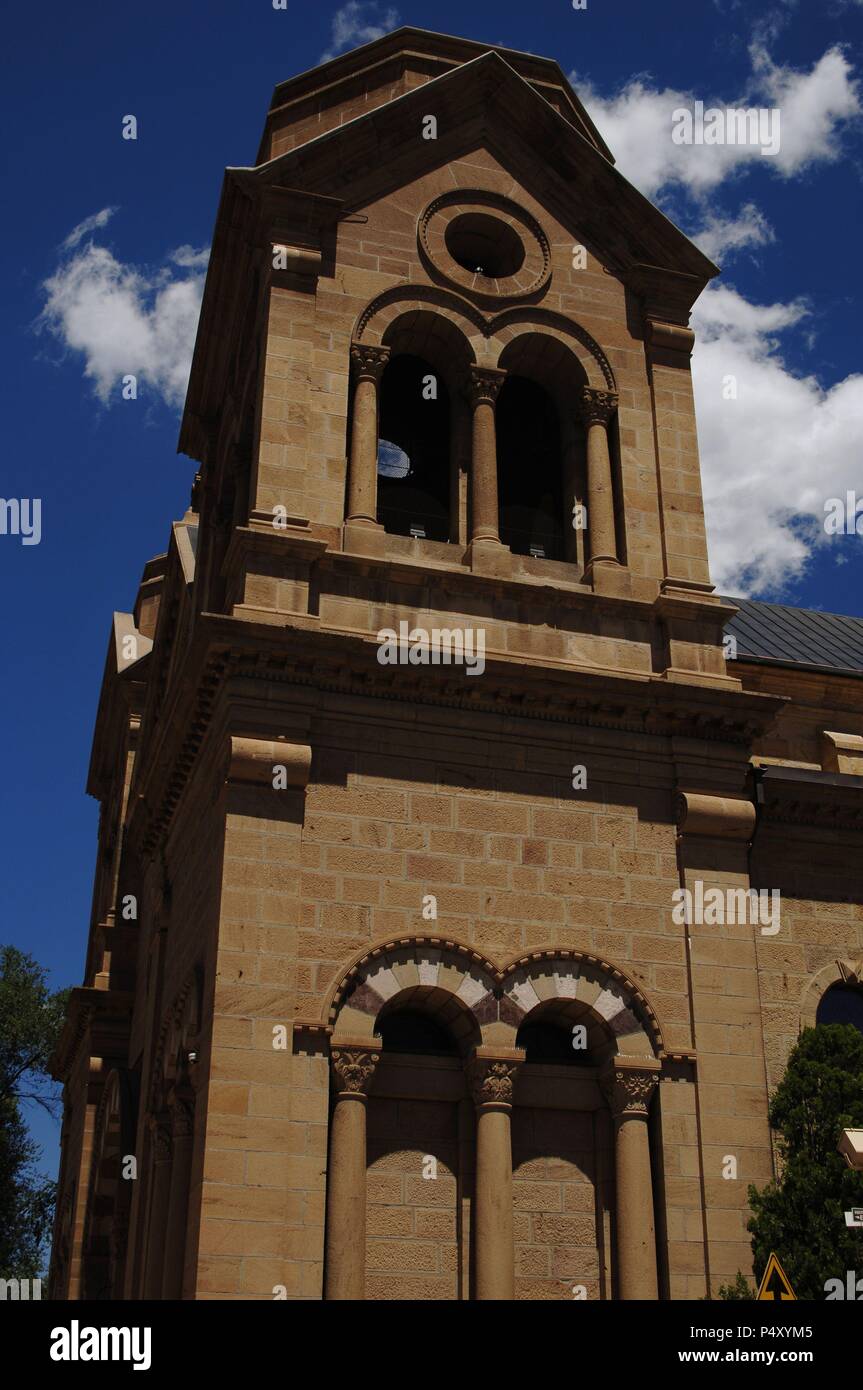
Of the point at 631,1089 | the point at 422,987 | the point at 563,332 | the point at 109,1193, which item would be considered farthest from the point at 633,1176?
the point at 109,1193

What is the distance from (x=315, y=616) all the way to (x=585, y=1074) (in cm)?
708

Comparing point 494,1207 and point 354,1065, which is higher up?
point 354,1065

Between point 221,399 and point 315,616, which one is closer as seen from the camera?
point 315,616

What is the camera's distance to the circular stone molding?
23922mm

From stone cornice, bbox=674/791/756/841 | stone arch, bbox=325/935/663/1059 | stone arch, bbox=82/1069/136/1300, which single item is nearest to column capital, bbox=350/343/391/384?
stone cornice, bbox=674/791/756/841

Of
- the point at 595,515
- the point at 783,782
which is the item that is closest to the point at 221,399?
the point at 595,515

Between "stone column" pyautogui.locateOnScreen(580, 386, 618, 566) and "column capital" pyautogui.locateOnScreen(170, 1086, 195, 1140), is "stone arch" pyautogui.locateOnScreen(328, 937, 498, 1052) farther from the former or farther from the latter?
"stone column" pyautogui.locateOnScreen(580, 386, 618, 566)

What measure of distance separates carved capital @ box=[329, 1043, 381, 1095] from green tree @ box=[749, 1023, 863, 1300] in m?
4.93

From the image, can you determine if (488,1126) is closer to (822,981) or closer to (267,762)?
(267,762)

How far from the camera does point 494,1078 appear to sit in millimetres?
18328

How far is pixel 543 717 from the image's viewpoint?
817 inches

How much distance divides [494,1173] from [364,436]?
10.7 metres

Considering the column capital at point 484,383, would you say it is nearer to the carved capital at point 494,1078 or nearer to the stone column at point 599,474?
the stone column at point 599,474
